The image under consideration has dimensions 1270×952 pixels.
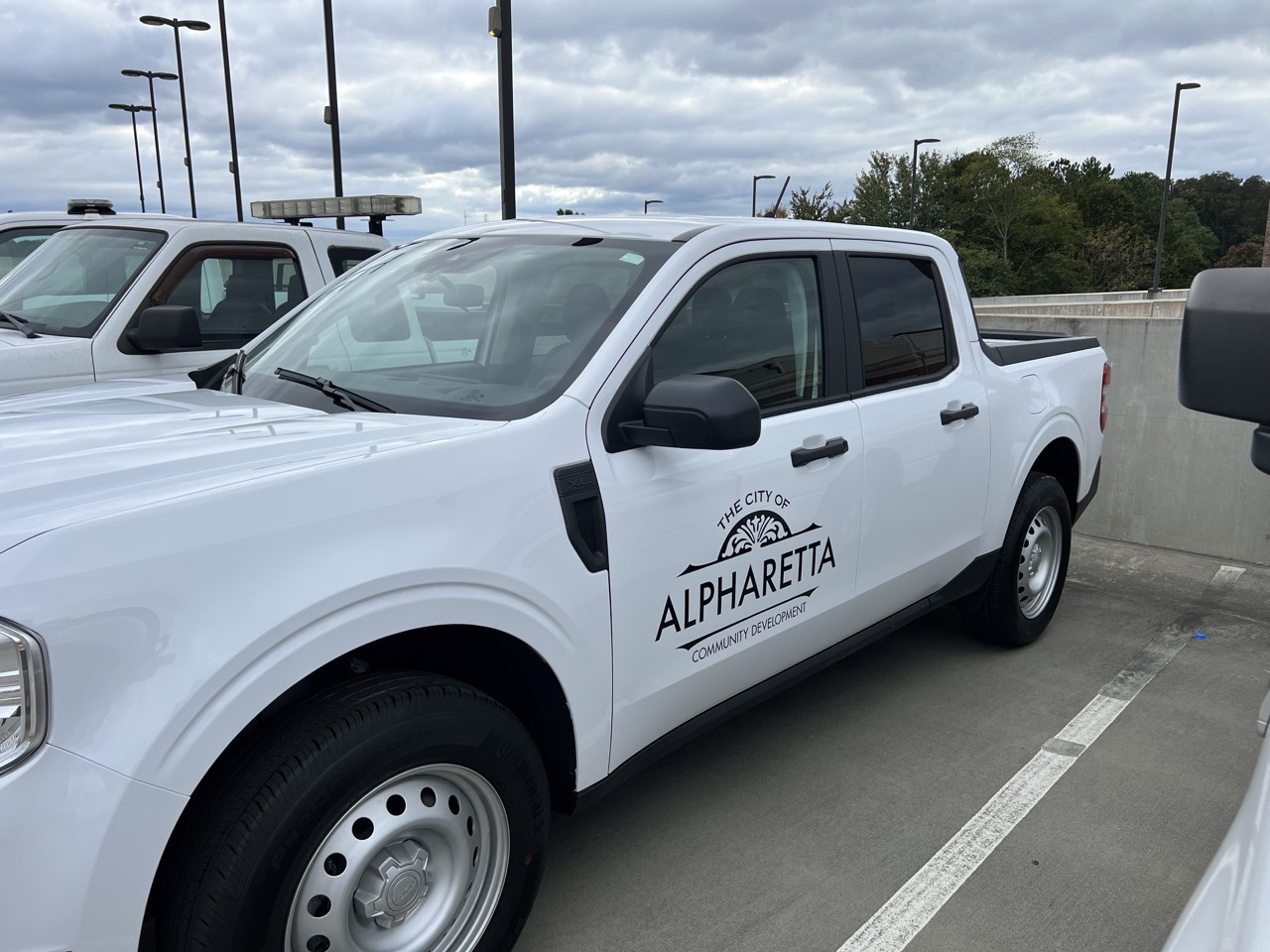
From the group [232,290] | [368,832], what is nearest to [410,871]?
[368,832]

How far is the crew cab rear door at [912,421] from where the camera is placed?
3506 millimetres

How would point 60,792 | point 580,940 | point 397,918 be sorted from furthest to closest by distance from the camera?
point 580,940
point 397,918
point 60,792

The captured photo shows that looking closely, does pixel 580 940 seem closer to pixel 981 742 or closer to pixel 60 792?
pixel 60 792

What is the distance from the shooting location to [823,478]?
318 cm

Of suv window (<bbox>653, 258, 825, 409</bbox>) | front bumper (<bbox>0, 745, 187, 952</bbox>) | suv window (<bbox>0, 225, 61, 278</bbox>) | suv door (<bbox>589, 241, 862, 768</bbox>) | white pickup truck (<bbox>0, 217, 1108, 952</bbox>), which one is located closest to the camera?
front bumper (<bbox>0, 745, 187, 952</bbox>)

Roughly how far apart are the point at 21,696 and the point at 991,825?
2807 millimetres

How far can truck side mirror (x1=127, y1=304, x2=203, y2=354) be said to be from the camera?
5121 mm

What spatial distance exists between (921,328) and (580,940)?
2532 millimetres

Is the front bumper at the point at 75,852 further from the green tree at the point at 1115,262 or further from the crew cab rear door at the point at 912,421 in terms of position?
the green tree at the point at 1115,262

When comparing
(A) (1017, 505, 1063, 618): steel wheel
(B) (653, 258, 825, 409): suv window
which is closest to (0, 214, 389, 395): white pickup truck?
(B) (653, 258, 825, 409): suv window

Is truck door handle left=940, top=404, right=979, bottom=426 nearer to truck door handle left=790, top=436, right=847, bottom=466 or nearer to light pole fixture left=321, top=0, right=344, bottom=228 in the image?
truck door handle left=790, top=436, right=847, bottom=466

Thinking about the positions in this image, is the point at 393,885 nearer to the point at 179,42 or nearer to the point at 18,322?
the point at 18,322

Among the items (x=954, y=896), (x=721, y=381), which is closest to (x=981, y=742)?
(x=954, y=896)

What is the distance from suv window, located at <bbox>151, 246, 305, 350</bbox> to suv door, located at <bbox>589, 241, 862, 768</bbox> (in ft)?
12.6
